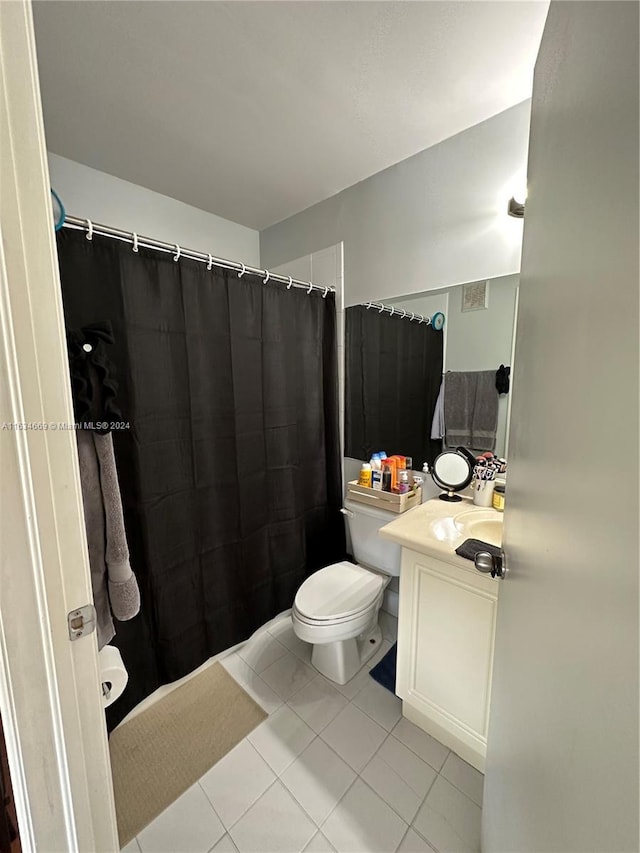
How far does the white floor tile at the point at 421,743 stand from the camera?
1.21 m

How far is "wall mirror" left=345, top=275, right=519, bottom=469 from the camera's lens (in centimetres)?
143

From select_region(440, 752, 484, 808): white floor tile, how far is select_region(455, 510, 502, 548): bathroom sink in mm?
802

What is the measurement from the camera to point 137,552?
4.41 feet

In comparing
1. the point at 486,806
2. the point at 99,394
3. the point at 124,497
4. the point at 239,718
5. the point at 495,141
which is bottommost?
the point at 239,718

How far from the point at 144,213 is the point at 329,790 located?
103 inches

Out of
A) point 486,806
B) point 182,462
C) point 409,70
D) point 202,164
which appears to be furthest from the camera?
point 202,164

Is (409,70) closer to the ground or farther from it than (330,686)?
farther from it

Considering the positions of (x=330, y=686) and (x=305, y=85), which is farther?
(x=330, y=686)

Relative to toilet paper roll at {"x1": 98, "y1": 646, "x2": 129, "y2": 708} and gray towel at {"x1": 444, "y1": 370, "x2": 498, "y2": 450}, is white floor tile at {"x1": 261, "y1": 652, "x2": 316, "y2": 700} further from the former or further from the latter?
gray towel at {"x1": 444, "y1": 370, "x2": 498, "y2": 450}

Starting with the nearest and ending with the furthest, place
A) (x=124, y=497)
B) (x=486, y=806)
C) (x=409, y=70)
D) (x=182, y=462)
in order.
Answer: (x=486, y=806) → (x=409, y=70) → (x=124, y=497) → (x=182, y=462)

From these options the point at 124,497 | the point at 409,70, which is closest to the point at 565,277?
the point at 409,70

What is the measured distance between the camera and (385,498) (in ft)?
5.38

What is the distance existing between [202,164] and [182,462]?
4.54ft

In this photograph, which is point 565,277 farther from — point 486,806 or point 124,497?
point 124,497
